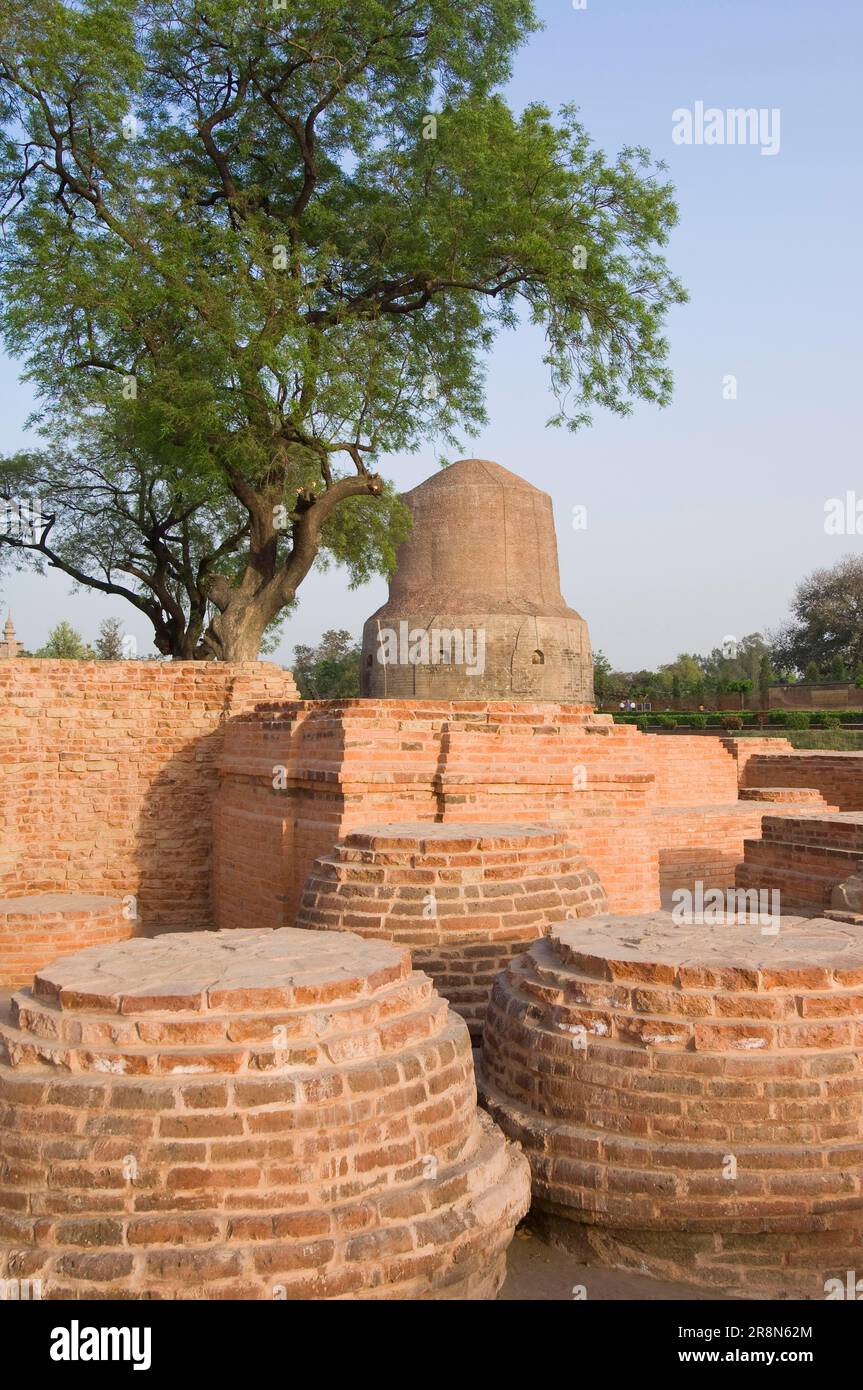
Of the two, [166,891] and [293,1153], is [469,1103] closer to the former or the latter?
[293,1153]

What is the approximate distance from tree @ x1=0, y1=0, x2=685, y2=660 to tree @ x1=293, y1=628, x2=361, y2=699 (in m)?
20.4

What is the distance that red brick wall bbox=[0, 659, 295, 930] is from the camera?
7766 mm

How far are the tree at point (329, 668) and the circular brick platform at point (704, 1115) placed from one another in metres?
28.7

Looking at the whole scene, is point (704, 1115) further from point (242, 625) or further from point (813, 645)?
point (813, 645)

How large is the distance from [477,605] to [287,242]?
19.6 ft

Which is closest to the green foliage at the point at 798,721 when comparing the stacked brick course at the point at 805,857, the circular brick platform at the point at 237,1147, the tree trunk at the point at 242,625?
the tree trunk at the point at 242,625

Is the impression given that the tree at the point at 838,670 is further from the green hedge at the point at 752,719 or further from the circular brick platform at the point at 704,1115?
the circular brick platform at the point at 704,1115

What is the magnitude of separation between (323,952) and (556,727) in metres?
3.13

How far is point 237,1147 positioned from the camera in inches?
92.9

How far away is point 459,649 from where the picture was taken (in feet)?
50.4

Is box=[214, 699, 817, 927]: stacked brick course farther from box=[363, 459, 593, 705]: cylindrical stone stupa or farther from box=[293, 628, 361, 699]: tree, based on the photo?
box=[293, 628, 361, 699]: tree

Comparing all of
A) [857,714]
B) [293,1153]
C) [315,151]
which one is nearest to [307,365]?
[315,151]

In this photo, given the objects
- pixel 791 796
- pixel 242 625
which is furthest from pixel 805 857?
pixel 242 625

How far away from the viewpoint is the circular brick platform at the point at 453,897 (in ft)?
13.9
